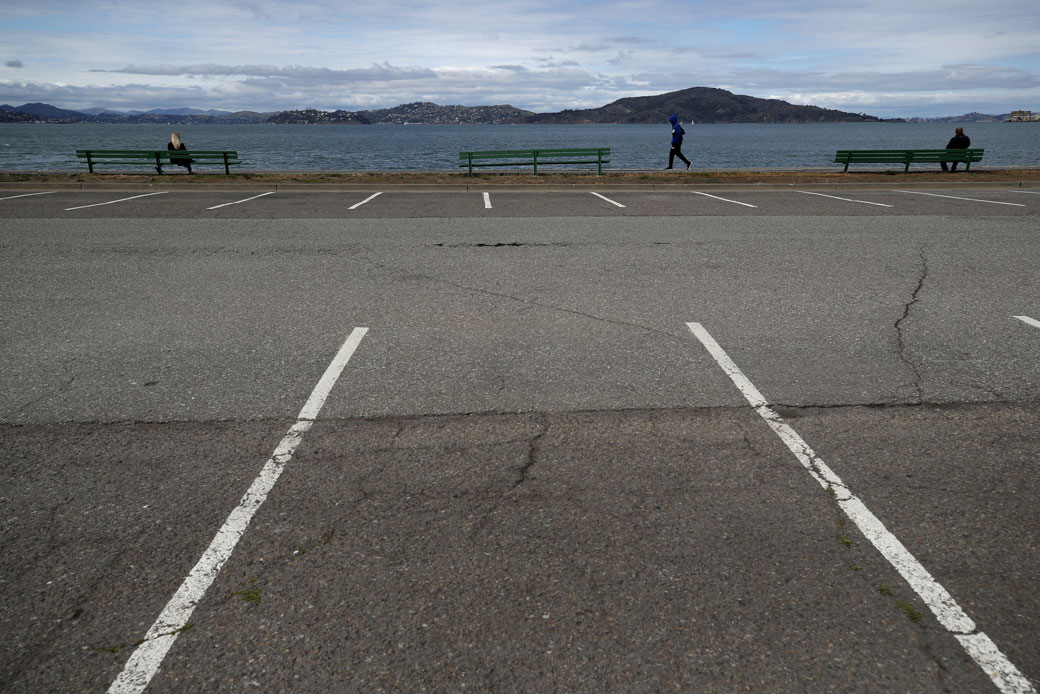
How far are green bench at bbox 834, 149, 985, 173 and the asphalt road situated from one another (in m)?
16.3

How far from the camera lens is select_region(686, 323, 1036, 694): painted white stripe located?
2191mm

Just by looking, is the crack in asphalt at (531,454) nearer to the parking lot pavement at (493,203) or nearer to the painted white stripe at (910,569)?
the painted white stripe at (910,569)

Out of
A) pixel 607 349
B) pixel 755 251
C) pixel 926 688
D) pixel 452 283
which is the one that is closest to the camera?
pixel 926 688

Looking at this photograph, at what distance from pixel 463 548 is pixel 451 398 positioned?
5.02 ft

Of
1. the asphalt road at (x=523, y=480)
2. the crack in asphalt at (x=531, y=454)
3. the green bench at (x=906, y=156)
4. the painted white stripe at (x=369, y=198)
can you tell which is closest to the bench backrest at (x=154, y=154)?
the painted white stripe at (x=369, y=198)

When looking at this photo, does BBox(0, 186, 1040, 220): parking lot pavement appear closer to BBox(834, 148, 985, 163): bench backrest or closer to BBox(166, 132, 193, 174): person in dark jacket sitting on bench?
BBox(166, 132, 193, 174): person in dark jacket sitting on bench

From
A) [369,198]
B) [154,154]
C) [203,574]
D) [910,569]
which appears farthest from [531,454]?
[154,154]

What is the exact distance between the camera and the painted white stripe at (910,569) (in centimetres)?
219

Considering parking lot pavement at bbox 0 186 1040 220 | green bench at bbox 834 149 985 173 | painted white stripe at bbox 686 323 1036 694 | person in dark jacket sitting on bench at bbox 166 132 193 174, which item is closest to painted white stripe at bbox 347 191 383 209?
parking lot pavement at bbox 0 186 1040 220

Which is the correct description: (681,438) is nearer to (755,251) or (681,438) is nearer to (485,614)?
(485,614)

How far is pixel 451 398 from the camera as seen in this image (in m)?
4.21

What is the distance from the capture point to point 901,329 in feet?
18.1

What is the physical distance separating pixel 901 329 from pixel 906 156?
19.5 metres

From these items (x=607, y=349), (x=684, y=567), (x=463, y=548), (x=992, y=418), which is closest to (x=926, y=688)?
(x=684, y=567)
